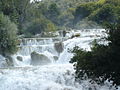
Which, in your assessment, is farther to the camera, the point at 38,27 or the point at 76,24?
the point at 76,24

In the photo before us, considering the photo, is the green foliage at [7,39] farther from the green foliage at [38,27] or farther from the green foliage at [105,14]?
the green foliage at [105,14]

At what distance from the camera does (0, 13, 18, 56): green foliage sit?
2630 centimetres

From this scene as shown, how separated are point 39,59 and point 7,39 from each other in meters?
2.78

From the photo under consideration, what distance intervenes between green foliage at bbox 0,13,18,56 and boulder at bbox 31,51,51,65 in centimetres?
146

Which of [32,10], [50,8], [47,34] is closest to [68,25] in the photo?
[50,8]

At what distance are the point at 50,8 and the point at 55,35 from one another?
66.1 feet

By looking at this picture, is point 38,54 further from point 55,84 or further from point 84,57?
point 84,57

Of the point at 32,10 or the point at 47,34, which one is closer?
the point at 47,34

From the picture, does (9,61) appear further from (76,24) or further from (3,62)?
(76,24)

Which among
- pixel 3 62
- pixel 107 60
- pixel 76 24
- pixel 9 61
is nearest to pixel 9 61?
pixel 9 61

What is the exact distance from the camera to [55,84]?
1692 cm

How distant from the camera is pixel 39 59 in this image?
2675 centimetres

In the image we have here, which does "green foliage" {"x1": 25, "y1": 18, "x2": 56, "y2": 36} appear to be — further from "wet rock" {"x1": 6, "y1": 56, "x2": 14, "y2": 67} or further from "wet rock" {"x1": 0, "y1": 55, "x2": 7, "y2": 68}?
"wet rock" {"x1": 0, "y1": 55, "x2": 7, "y2": 68}

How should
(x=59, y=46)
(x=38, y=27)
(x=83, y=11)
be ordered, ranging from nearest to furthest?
(x=59, y=46)
(x=38, y=27)
(x=83, y=11)
